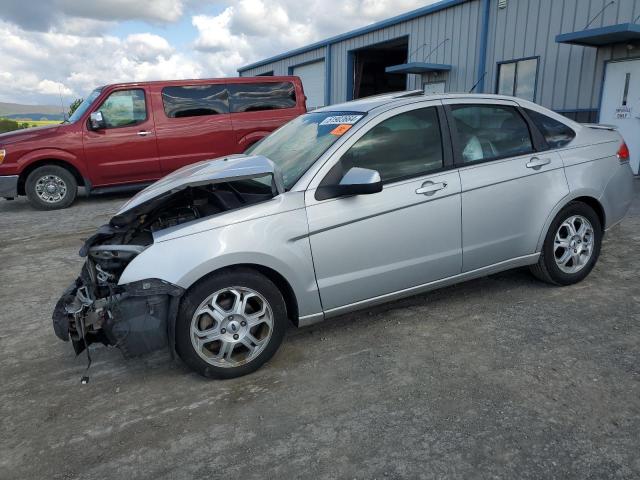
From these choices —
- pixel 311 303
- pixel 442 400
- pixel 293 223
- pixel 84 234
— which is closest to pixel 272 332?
pixel 311 303

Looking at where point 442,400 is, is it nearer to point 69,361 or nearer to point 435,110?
point 435,110

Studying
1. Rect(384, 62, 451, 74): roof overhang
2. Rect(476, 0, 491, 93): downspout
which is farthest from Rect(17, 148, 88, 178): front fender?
Rect(476, 0, 491, 93): downspout

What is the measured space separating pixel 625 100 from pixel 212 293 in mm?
9989

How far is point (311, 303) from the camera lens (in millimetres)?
3164

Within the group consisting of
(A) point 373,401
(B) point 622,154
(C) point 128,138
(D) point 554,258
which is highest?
(C) point 128,138

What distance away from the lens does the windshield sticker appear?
11.1ft

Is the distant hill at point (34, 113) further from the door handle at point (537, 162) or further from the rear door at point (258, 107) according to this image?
the door handle at point (537, 162)

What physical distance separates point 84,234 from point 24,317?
2.88 metres

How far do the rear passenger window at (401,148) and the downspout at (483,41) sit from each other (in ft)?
33.3

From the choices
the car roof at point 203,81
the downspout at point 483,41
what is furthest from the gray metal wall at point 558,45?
the car roof at point 203,81

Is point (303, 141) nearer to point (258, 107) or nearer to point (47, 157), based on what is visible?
point (258, 107)

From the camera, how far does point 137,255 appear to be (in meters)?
2.86

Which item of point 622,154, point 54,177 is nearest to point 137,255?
point 622,154

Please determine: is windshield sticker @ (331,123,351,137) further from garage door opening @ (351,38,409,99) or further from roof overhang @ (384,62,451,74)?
garage door opening @ (351,38,409,99)
